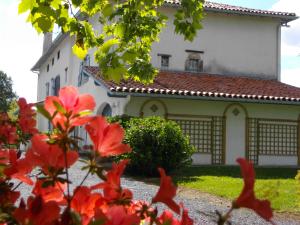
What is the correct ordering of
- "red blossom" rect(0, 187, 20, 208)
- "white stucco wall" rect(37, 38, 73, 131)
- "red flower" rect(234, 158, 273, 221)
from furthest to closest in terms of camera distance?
"white stucco wall" rect(37, 38, 73, 131) → "red blossom" rect(0, 187, 20, 208) → "red flower" rect(234, 158, 273, 221)

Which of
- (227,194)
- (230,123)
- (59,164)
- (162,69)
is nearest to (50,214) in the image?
(59,164)

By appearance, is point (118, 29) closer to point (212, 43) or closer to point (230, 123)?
point (230, 123)

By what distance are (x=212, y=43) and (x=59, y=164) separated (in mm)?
20036

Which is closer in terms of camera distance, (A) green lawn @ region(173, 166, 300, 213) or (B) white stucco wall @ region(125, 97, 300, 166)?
(A) green lawn @ region(173, 166, 300, 213)

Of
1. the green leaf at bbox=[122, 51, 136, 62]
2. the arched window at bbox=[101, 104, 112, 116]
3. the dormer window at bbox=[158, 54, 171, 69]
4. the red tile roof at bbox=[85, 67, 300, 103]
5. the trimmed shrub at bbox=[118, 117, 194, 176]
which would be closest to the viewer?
the green leaf at bbox=[122, 51, 136, 62]

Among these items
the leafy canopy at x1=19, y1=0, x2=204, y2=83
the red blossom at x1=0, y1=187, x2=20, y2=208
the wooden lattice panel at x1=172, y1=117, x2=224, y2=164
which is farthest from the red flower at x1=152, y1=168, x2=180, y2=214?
the wooden lattice panel at x1=172, y1=117, x2=224, y2=164

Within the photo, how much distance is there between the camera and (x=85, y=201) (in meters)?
0.88

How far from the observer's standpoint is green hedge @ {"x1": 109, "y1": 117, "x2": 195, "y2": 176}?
1238 centimetres

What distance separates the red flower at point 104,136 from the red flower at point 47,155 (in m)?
0.04

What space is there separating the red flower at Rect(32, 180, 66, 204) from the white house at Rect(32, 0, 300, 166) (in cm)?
1390

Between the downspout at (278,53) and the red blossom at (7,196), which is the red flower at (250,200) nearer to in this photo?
the red blossom at (7,196)

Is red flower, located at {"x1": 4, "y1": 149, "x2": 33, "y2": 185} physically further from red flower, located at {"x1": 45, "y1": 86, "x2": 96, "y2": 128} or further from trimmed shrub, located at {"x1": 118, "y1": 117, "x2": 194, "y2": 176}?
trimmed shrub, located at {"x1": 118, "y1": 117, "x2": 194, "y2": 176}

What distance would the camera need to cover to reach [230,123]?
17.2m

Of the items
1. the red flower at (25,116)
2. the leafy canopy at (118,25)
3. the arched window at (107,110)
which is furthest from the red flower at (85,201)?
the arched window at (107,110)
